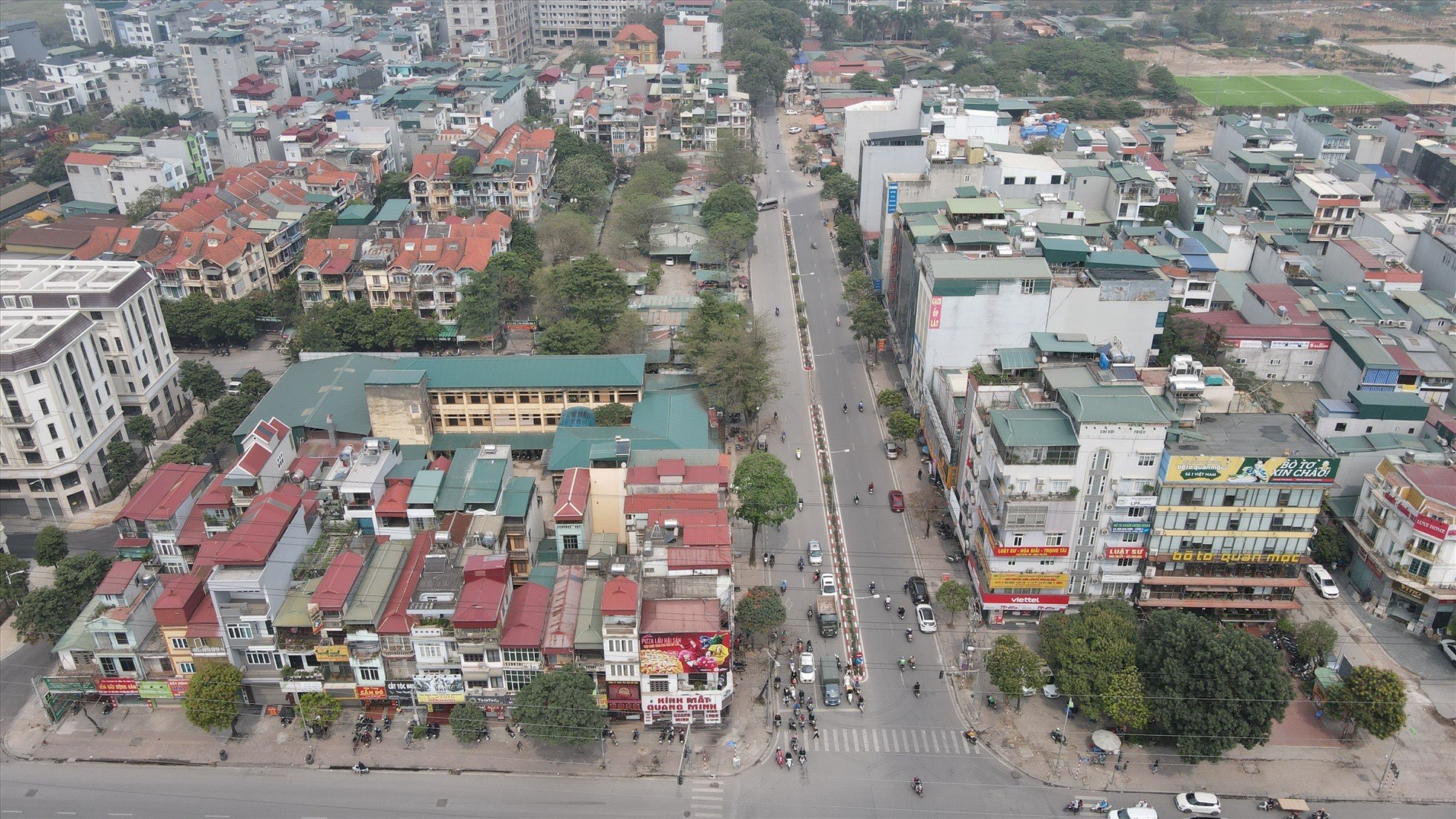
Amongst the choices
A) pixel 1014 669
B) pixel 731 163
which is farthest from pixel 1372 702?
pixel 731 163

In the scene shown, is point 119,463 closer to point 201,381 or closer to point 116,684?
point 201,381

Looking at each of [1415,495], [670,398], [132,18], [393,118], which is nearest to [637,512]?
[670,398]

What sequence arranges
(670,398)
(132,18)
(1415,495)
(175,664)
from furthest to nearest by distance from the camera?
1. (132,18)
2. (670,398)
3. (1415,495)
4. (175,664)

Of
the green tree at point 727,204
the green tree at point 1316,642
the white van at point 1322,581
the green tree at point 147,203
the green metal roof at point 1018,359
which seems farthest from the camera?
the green tree at point 147,203

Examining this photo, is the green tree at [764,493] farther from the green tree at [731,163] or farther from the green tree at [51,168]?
the green tree at [51,168]

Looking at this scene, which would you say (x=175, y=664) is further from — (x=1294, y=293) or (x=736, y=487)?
(x=1294, y=293)

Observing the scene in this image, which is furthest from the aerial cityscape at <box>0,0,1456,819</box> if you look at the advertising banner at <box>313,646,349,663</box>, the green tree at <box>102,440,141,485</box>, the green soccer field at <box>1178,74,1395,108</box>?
the green soccer field at <box>1178,74,1395,108</box>

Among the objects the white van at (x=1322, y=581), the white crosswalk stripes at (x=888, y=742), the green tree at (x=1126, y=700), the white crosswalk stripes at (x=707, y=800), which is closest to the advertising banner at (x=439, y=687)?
the white crosswalk stripes at (x=707, y=800)
